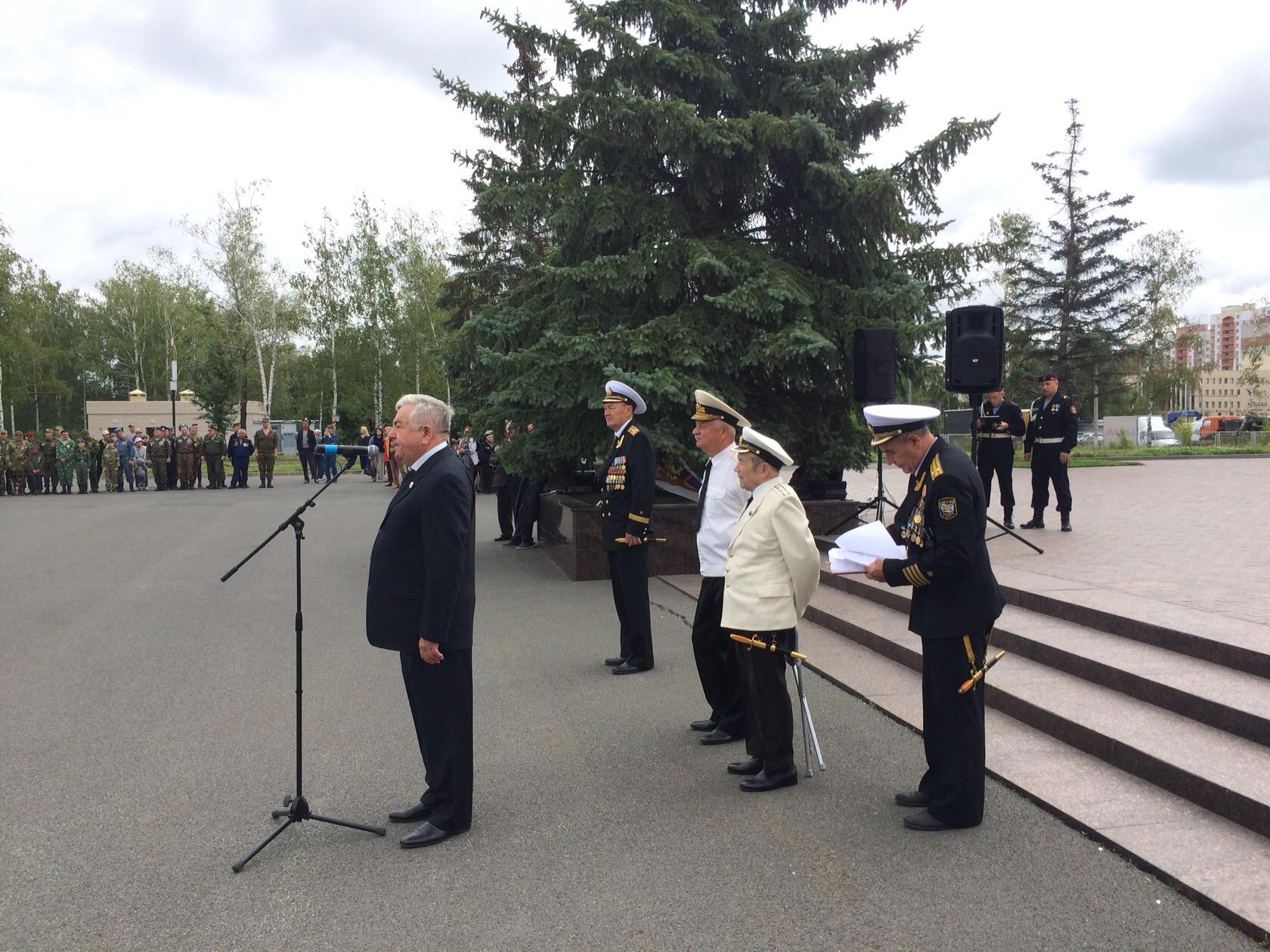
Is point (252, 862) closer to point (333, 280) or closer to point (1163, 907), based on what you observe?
point (1163, 907)

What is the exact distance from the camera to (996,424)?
11.9 meters

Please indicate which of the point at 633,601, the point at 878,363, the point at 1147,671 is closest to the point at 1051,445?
the point at 878,363

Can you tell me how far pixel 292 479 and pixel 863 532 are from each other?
32.8 metres

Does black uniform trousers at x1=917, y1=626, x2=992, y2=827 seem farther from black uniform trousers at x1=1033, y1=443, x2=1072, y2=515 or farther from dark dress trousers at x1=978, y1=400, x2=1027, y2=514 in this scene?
black uniform trousers at x1=1033, y1=443, x2=1072, y2=515

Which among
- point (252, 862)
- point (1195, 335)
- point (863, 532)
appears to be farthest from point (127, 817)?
point (1195, 335)

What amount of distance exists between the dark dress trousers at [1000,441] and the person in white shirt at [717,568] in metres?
7.12

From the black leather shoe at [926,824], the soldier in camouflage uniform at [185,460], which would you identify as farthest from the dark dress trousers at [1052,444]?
the soldier in camouflage uniform at [185,460]

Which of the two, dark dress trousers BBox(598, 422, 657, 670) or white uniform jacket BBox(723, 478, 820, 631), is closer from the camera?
white uniform jacket BBox(723, 478, 820, 631)

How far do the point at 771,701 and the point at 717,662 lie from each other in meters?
0.85

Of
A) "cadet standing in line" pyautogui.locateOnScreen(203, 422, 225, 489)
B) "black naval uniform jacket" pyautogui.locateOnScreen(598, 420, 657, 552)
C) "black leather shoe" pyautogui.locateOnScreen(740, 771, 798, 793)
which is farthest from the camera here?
"cadet standing in line" pyautogui.locateOnScreen(203, 422, 225, 489)

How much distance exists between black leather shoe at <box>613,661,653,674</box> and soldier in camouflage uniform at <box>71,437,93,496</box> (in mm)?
26592

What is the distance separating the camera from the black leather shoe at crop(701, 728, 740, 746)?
17.9ft

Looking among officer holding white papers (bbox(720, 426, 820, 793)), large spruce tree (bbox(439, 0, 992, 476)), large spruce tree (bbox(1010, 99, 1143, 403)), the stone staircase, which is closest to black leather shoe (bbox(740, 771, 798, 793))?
officer holding white papers (bbox(720, 426, 820, 793))

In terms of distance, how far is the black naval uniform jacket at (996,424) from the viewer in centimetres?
1180
